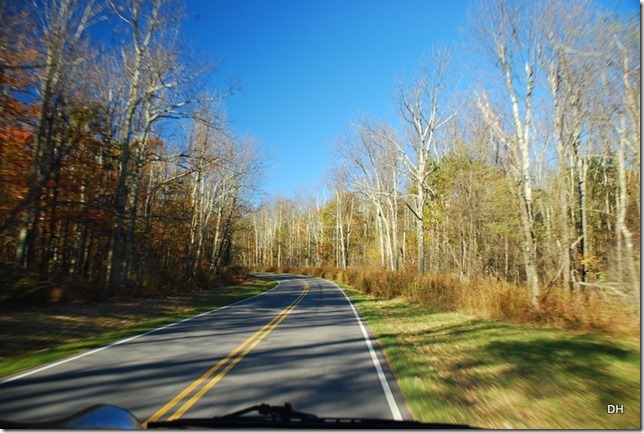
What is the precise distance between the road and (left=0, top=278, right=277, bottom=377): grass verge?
85 cm

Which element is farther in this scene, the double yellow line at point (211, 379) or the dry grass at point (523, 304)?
the dry grass at point (523, 304)

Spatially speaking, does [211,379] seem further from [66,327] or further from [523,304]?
[523,304]

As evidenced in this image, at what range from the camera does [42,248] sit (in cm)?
1884

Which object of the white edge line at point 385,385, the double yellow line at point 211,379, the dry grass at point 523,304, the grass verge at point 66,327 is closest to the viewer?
the double yellow line at point 211,379

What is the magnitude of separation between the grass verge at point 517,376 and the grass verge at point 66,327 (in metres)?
7.13

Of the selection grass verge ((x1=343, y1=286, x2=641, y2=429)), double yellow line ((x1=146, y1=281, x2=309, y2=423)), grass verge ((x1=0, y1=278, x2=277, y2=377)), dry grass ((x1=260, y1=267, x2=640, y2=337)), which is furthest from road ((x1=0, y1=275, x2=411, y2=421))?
dry grass ((x1=260, y1=267, x2=640, y2=337))

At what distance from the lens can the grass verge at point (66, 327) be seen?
8.10 m

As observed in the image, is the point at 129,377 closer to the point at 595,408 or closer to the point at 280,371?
the point at 280,371

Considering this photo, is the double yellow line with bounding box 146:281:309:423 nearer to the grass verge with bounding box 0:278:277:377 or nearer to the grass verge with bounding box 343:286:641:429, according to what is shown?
the grass verge with bounding box 343:286:641:429

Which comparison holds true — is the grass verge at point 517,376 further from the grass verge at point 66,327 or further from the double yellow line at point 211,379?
the grass verge at point 66,327

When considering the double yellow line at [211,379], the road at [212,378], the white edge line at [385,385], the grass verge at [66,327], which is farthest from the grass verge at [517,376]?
the grass verge at [66,327]

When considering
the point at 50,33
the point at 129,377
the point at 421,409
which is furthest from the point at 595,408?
the point at 50,33

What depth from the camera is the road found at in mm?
4863

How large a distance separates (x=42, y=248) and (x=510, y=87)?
2273 cm
